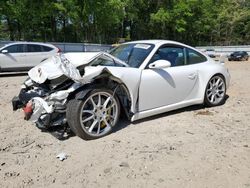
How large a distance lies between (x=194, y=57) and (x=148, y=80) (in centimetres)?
147

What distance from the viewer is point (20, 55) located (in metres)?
11.9

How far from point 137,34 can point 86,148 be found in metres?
49.0

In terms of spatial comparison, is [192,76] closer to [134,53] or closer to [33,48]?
[134,53]

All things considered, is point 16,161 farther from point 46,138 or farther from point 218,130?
point 218,130

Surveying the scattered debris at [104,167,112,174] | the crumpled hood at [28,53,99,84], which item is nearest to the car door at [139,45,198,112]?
the crumpled hood at [28,53,99,84]

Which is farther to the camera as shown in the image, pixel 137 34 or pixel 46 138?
pixel 137 34

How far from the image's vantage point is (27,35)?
122 ft

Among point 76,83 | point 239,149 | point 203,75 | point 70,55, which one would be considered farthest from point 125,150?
point 203,75

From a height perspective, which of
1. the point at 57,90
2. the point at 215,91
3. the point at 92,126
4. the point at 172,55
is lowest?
the point at 92,126

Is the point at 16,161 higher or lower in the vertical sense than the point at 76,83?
lower

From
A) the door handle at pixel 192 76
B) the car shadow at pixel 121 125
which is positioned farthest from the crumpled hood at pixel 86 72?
the door handle at pixel 192 76

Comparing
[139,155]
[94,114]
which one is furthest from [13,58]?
[139,155]

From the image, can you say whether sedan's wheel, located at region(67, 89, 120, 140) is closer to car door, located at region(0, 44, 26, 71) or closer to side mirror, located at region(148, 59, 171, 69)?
side mirror, located at region(148, 59, 171, 69)

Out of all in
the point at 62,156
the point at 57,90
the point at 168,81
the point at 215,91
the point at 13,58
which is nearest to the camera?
the point at 62,156
